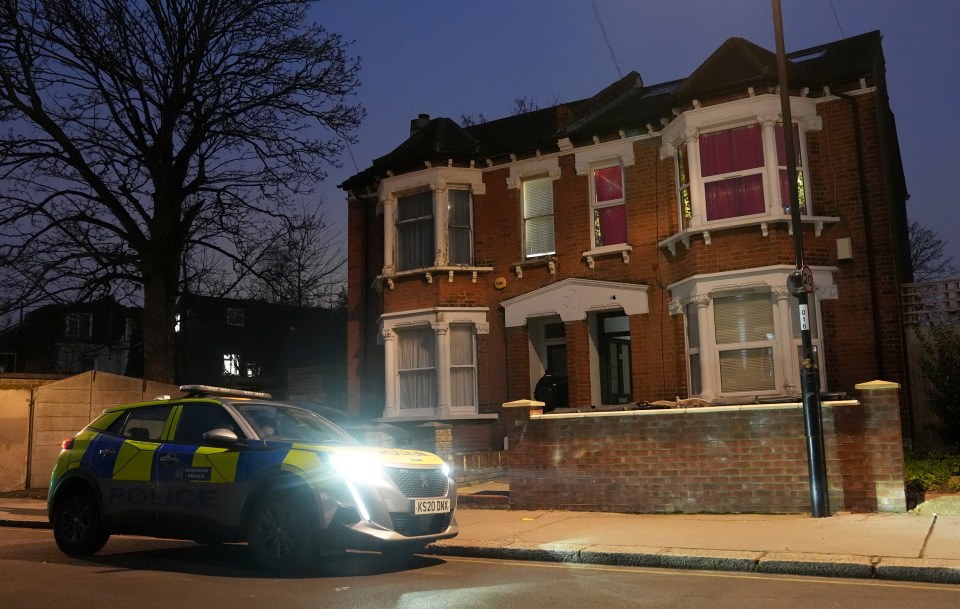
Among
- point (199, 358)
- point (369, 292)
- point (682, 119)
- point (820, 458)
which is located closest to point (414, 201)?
point (369, 292)

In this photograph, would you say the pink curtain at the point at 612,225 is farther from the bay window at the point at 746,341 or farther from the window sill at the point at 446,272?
the bay window at the point at 746,341

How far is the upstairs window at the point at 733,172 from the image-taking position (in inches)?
637

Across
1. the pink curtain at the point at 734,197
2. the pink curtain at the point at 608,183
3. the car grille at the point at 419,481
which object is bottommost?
the car grille at the point at 419,481

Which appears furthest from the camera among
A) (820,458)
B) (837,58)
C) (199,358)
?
(199,358)

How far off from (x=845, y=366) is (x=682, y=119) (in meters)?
5.64

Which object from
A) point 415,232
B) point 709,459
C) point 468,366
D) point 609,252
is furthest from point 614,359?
point 709,459

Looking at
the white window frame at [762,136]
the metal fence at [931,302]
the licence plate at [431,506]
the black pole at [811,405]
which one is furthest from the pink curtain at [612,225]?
the licence plate at [431,506]

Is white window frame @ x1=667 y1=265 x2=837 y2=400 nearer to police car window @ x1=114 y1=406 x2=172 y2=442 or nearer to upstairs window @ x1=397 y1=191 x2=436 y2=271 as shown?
upstairs window @ x1=397 y1=191 x2=436 y2=271

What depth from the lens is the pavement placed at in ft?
24.2

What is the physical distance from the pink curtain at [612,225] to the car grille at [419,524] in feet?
36.7

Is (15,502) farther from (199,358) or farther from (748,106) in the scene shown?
(199,358)

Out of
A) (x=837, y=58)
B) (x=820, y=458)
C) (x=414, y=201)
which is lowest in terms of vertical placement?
(x=820, y=458)

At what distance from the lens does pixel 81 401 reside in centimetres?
1766

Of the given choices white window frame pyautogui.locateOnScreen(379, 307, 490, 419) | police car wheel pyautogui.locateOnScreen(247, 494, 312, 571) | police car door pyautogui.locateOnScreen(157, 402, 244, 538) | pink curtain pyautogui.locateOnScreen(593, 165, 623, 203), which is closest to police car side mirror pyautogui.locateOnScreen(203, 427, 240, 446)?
police car door pyautogui.locateOnScreen(157, 402, 244, 538)
